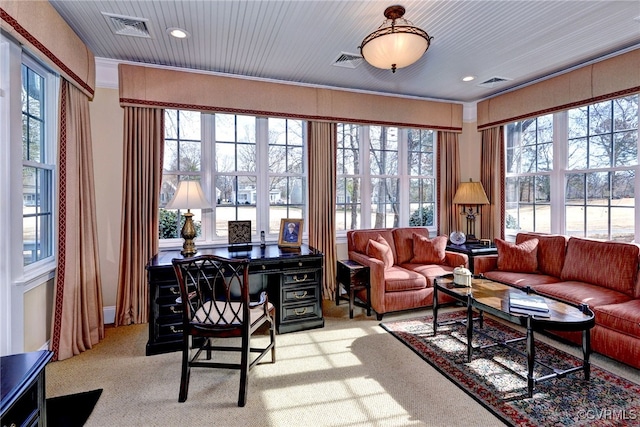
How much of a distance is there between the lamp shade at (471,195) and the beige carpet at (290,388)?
2.40 meters

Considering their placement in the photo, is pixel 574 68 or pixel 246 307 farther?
pixel 574 68

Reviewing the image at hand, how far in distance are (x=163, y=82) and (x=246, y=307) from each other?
9.06ft

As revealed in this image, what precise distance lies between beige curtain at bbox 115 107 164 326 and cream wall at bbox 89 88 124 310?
0.14 meters

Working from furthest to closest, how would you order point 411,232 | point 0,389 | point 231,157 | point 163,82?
point 411,232 → point 231,157 → point 163,82 → point 0,389

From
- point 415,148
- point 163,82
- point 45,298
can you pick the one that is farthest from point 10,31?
point 415,148

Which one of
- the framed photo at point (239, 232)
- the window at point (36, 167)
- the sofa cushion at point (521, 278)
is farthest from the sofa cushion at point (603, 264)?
the window at point (36, 167)

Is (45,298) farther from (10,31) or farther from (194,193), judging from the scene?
(10,31)

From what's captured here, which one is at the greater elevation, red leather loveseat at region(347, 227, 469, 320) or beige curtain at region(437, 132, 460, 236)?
beige curtain at region(437, 132, 460, 236)

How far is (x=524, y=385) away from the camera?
7.73 ft

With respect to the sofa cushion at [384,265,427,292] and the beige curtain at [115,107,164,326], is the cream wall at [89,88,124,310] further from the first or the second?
the sofa cushion at [384,265,427,292]

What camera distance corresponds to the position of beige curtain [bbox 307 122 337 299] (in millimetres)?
4312

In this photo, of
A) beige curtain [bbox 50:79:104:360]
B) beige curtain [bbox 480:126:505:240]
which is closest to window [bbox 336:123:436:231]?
beige curtain [bbox 480:126:505:240]

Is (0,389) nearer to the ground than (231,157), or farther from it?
nearer to the ground

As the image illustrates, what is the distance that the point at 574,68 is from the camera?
3816 mm
